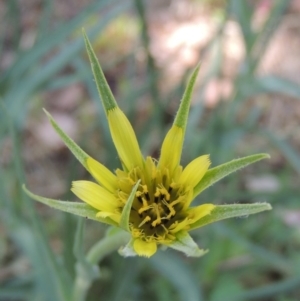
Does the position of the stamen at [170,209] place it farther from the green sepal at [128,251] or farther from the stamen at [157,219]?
the green sepal at [128,251]

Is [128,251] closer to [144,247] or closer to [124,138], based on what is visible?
[144,247]

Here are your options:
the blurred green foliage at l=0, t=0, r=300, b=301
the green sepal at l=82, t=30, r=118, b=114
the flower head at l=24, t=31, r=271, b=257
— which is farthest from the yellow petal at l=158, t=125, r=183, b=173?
the blurred green foliage at l=0, t=0, r=300, b=301

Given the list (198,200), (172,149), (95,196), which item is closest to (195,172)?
(172,149)

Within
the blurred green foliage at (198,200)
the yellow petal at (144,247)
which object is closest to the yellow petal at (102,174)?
the yellow petal at (144,247)

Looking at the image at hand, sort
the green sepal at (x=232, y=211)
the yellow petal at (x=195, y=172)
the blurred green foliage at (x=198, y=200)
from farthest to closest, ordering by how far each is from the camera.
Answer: the blurred green foliage at (x=198, y=200), the yellow petal at (x=195, y=172), the green sepal at (x=232, y=211)

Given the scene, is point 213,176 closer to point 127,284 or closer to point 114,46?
point 127,284

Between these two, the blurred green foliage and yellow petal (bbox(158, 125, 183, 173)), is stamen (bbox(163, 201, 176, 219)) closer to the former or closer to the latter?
yellow petal (bbox(158, 125, 183, 173))
